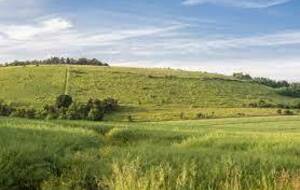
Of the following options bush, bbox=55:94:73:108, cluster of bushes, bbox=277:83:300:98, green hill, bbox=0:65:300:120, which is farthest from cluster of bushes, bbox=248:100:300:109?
bush, bbox=55:94:73:108

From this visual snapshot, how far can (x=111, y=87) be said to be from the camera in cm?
11775

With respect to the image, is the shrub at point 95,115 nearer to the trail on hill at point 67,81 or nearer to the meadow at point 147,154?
the meadow at point 147,154

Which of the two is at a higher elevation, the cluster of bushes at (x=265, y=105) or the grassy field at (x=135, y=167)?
the grassy field at (x=135, y=167)

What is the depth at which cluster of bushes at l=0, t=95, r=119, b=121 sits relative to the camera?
77625 millimetres

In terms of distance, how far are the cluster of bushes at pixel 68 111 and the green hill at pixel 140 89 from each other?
114 inches

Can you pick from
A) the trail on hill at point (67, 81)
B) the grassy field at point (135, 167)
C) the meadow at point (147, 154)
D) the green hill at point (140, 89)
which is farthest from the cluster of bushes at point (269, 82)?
the grassy field at point (135, 167)

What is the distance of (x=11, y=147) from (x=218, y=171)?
679 cm

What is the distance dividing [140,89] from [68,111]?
38.4m

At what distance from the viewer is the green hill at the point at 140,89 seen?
10219cm

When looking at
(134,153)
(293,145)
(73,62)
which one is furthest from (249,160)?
(73,62)

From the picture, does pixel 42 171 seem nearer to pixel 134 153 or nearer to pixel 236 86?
pixel 134 153

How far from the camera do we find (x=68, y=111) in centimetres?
7994

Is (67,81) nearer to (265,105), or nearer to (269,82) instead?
(265,105)

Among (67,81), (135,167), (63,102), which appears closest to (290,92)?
(67,81)
